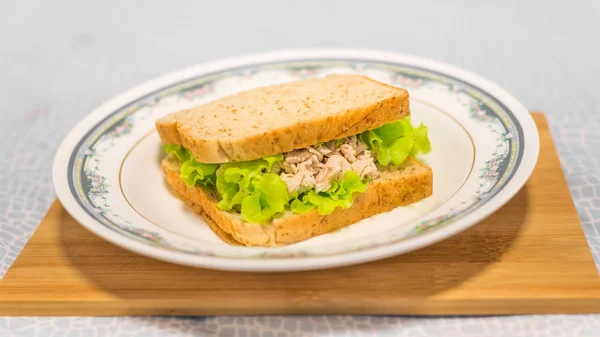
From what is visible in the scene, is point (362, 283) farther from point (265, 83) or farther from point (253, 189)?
point (265, 83)

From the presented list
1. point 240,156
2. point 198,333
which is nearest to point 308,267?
point 198,333

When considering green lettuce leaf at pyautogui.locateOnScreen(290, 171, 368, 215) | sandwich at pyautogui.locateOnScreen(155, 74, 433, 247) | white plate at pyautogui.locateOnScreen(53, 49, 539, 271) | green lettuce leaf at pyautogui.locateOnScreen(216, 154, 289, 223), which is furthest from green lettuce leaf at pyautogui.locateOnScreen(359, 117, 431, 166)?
green lettuce leaf at pyautogui.locateOnScreen(216, 154, 289, 223)

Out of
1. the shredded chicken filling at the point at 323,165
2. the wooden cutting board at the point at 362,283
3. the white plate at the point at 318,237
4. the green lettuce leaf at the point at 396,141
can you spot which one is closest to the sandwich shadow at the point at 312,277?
the wooden cutting board at the point at 362,283

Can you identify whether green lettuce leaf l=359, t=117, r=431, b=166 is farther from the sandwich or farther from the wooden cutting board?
the wooden cutting board

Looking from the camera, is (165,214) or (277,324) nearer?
(277,324)

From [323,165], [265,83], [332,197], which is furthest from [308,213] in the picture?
[265,83]

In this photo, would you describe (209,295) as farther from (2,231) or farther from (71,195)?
(2,231)
